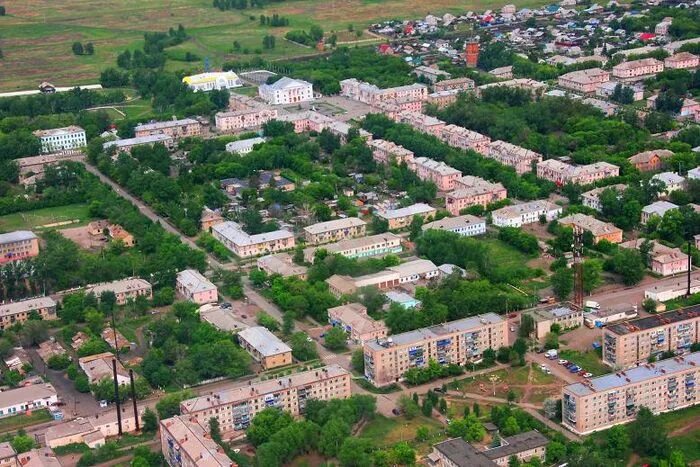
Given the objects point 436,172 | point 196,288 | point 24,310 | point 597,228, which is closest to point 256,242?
point 196,288

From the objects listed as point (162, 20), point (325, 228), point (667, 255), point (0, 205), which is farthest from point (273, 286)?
point (162, 20)

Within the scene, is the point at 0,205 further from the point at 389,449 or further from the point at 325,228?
the point at 389,449

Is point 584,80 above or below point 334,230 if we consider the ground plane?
above

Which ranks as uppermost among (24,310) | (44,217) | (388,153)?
(388,153)

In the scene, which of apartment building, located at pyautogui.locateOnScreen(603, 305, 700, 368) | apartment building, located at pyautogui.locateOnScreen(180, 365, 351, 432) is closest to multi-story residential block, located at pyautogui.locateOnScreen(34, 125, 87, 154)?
apartment building, located at pyautogui.locateOnScreen(180, 365, 351, 432)

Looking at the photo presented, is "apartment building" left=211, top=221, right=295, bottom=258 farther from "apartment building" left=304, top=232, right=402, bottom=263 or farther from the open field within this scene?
the open field

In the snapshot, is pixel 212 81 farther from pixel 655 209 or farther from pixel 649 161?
pixel 655 209

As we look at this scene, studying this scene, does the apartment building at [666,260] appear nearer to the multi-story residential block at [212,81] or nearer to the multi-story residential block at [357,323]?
the multi-story residential block at [357,323]
